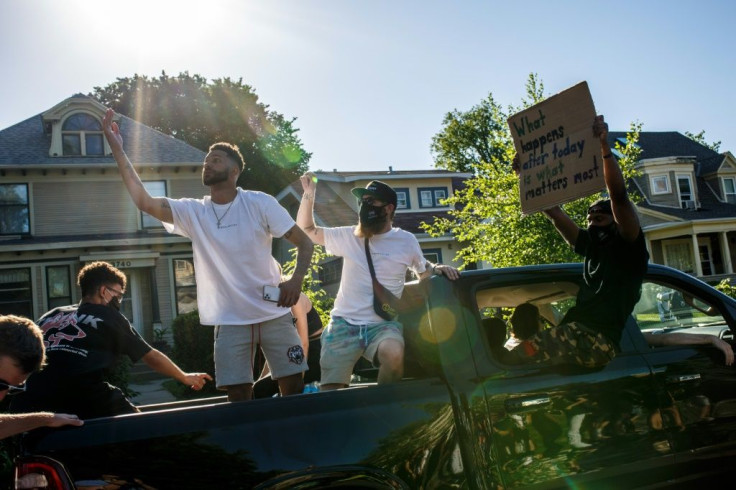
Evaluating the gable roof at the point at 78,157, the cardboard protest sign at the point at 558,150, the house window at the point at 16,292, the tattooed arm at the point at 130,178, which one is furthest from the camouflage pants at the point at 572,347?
the gable roof at the point at 78,157

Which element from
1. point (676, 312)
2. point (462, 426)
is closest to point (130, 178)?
point (462, 426)

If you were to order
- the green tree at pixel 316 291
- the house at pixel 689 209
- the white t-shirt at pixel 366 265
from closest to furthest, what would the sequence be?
the white t-shirt at pixel 366 265 → the green tree at pixel 316 291 → the house at pixel 689 209

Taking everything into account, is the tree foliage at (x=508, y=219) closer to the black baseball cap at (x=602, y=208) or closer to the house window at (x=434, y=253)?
the black baseball cap at (x=602, y=208)

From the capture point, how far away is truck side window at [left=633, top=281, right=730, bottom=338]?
156 inches

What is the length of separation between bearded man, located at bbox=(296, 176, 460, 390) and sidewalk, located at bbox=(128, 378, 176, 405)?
27.2 ft

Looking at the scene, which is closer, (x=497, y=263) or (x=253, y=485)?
(x=253, y=485)

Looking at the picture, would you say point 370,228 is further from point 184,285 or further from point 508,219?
point 184,285

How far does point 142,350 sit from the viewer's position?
3.71 meters

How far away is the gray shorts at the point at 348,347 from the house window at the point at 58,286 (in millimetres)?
18304

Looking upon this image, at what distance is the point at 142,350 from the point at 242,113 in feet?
124

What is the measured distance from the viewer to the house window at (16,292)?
1964cm

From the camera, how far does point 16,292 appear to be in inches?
Result: 781

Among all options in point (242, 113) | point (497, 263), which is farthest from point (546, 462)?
point (242, 113)

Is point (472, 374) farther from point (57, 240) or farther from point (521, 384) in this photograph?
point (57, 240)
